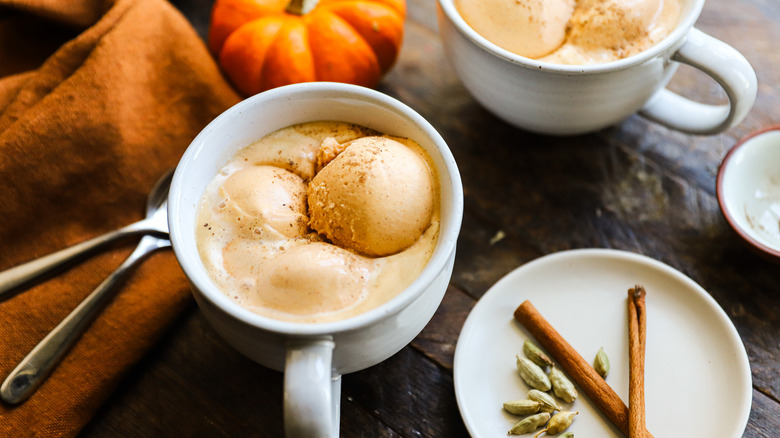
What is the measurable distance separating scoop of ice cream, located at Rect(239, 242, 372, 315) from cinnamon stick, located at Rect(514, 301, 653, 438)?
353mm

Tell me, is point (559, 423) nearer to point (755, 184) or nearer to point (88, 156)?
point (755, 184)

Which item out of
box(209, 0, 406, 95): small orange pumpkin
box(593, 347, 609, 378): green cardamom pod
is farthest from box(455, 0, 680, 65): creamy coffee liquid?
box(593, 347, 609, 378): green cardamom pod

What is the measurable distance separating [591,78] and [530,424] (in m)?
0.56

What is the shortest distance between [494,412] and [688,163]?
2.17 ft

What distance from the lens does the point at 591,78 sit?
110 cm

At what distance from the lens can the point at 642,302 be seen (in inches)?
44.7

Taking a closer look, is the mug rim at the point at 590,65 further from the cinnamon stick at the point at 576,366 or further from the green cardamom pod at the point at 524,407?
the green cardamom pod at the point at 524,407

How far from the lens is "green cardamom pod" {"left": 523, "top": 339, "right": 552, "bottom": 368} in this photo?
1.10m

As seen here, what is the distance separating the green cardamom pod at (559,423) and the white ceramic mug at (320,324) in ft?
0.87

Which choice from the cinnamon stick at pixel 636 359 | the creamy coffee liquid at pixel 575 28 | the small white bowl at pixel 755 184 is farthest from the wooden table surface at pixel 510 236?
the creamy coffee liquid at pixel 575 28

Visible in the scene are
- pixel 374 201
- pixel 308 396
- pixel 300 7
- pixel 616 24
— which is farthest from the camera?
pixel 300 7

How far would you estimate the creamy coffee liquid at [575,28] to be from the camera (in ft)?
3.75

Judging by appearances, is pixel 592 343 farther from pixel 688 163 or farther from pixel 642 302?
pixel 688 163

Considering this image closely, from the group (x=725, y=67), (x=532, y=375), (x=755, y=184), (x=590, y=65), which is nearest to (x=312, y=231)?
(x=532, y=375)
